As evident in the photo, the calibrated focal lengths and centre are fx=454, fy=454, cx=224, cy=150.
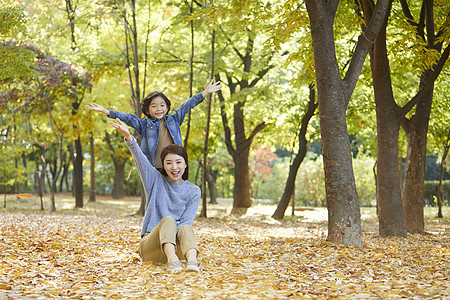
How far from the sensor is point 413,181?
915 centimetres

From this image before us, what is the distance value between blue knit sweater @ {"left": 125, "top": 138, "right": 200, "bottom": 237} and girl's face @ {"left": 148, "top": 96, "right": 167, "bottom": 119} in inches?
23.9

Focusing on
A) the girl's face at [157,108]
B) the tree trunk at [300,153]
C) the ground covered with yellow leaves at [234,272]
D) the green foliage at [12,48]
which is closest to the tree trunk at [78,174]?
the tree trunk at [300,153]

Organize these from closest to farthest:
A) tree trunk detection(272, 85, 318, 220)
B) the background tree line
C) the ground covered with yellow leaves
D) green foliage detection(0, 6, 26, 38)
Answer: the ground covered with yellow leaves, the background tree line, green foliage detection(0, 6, 26, 38), tree trunk detection(272, 85, 318, 220)

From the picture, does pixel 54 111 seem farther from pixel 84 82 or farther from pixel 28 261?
pixel 28 261

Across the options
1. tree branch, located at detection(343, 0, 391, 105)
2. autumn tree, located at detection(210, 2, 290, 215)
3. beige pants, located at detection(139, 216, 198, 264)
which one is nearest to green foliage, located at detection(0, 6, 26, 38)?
beige pants, located at detection(139, 216, 198, 264)

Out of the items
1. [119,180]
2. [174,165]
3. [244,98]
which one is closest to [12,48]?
[174,165]

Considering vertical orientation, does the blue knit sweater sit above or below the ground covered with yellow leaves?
above

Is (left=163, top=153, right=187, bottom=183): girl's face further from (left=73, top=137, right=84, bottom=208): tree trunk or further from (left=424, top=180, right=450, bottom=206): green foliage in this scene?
(left=424, top=180, right=450, bottom=206): green foliage

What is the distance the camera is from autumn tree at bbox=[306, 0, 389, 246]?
5848 mm

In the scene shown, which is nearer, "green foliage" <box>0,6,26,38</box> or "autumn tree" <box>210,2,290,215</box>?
"green foliage" <box>0,6,26,38</box>

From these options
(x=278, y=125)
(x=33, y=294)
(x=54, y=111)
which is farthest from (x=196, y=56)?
(x=33, y=294)

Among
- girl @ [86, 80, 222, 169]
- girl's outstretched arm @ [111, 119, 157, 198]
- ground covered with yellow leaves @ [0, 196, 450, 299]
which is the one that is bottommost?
ground covered with yellow leaves @ [0, 196, 450, 299]

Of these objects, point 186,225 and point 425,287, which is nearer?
point 425,287

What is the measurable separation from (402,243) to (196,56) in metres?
9.75
